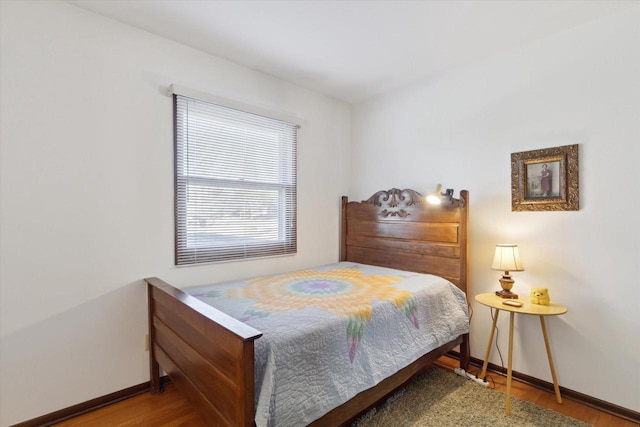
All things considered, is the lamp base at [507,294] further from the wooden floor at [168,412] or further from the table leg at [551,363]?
the wooden floor at [168,412]

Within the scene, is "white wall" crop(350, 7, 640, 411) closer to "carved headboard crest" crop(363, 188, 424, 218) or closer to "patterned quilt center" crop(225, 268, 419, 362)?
"carved headboard crest" crop(363, 188, 424, 218)

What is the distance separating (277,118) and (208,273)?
4.76ft

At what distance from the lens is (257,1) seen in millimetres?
1799

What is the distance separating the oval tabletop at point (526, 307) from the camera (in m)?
1.86

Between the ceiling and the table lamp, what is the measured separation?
4.86 ft

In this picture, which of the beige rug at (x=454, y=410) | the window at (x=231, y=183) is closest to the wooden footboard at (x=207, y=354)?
the window at (x=231, y=183)

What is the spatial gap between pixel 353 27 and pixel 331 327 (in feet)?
6.17

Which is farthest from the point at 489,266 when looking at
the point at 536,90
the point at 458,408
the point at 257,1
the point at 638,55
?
the point at 257,1

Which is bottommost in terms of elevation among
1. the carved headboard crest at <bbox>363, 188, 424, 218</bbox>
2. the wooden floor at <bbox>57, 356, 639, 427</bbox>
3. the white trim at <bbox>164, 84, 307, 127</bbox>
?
the wooden floor at <bbox>57, 356, 639, 427</bbox>

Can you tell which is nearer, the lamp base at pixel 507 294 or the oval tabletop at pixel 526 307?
the oval tabletop at pixel 526 307

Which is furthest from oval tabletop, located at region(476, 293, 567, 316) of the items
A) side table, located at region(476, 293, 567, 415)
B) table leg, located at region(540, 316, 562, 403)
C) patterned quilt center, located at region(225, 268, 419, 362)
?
patterned quilt center, located at region(225, 268, 419, 362)

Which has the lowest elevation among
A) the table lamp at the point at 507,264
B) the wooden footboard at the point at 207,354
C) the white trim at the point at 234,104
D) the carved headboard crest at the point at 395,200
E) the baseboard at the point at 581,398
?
the baseboard at the point at 581,398

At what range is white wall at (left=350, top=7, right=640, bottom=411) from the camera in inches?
73.2

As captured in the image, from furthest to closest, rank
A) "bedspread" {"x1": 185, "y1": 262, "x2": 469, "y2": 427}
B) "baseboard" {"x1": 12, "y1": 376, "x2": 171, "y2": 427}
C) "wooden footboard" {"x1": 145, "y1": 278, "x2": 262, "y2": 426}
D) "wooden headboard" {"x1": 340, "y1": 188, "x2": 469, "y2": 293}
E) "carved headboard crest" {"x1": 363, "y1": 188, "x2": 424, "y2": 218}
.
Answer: "carved headboard crest" {"x1": 363, "y1": 188, "x2": 424, "y2": 218}, "wooden headboard" {"x1": 340, "y1": 188, "x2": 469, "y2": 293}, "baseboard" {"x1": 12, "y1": 376, "x2": 171, "y2": 427}, "bedspread" {"x1": 185, "y1": 262, "x2": 469, "y2": 427}, "wooden footboard" {"x1": 145, "y1": 278, "x2": 262, "y2": 426}
